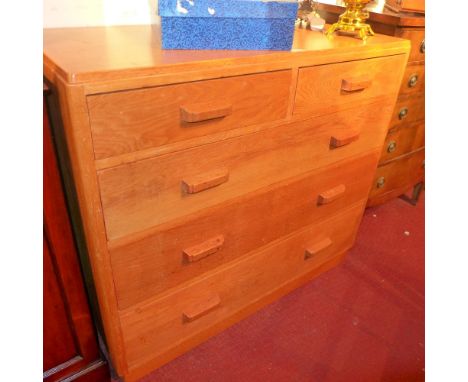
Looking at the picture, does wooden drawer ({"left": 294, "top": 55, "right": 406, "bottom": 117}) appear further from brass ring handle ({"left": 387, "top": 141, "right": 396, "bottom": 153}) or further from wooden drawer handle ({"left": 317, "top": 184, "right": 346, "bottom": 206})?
brass ring handle ({"left": 387, "top": 141, "right": 396, "bottom": 153})

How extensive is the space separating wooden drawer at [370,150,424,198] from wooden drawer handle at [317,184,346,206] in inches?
20.2

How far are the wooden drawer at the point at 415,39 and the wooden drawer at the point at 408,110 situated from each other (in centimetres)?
17

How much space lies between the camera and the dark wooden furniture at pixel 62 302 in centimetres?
78

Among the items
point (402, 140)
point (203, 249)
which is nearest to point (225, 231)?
point (203, 249)

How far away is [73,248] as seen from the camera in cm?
87

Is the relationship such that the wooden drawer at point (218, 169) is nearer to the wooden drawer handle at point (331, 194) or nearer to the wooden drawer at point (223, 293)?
the wooden drawer handle at point (331, 194)

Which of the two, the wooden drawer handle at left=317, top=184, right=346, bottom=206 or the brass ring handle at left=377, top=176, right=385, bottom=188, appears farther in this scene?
the brass ring handle at left=377, top=176, right=385, bottom=188

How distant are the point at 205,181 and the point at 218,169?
0.05m

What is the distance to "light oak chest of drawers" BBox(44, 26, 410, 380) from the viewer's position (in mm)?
711

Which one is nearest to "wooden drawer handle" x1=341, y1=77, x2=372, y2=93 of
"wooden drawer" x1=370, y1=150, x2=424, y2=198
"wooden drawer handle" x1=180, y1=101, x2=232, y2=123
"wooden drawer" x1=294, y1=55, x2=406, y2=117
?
"wooden drawer" x1=294, y1=55, x2=406, y2=117

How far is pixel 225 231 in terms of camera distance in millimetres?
1037

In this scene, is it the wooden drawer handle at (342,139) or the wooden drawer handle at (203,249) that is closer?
the wooden drawer handle at (203,249)

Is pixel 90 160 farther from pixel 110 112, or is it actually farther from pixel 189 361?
pixel 189 361

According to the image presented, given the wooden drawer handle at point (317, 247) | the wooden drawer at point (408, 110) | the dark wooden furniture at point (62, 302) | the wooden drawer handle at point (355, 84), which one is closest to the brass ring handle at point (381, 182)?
the wooden drawer at point (408, 110)
